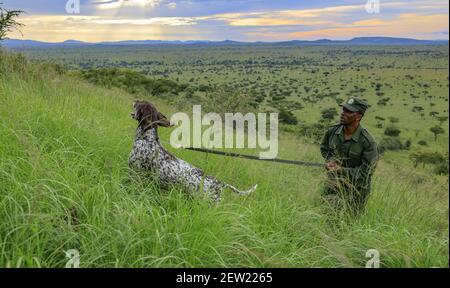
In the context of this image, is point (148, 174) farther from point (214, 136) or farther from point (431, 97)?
point (431, 97)

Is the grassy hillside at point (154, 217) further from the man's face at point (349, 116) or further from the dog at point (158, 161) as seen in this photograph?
the man's face at point (349, 116)

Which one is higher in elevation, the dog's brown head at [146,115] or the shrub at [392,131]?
the dog's brown head at [146,115]

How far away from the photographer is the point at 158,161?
4477 millimetres

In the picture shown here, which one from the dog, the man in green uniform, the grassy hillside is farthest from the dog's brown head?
the man in green uniform

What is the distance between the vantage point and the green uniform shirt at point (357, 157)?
15.1 ft

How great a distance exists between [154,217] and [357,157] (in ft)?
7.62

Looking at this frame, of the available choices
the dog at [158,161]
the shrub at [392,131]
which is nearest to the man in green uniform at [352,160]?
the dog at [158,161]

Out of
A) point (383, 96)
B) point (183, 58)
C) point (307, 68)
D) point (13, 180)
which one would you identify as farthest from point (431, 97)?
point (13, 180)

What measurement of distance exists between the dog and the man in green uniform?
1.11 m

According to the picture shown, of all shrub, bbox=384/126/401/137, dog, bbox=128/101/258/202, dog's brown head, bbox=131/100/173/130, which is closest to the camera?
dog, bbox=128/101/258/202

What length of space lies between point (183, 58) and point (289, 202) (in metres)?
86.7

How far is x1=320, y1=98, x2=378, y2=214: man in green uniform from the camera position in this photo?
458 centimetres

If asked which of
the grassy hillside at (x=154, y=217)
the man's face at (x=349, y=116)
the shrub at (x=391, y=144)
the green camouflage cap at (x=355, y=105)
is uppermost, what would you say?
the green camouflage cap at (x=355, y=105)

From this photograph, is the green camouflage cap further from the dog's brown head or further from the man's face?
the dog's brown head
